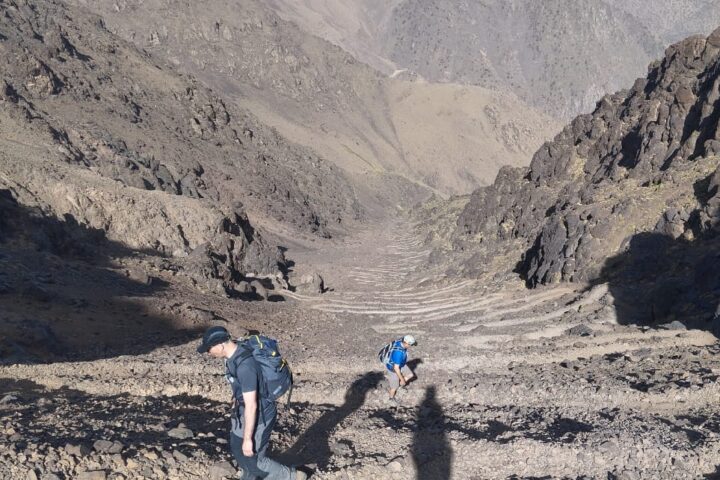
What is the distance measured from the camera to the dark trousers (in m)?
5.80

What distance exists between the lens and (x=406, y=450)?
8.17 metres

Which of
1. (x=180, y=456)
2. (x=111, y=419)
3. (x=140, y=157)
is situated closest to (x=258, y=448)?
(x=180, y=456)

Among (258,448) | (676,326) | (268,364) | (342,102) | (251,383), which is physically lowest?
(258,448)

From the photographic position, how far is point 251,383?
18.2 feet

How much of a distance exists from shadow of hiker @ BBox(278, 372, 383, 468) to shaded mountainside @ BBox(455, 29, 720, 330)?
28.6 ft

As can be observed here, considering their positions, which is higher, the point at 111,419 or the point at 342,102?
the point at 342,102

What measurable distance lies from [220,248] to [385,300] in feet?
28.1

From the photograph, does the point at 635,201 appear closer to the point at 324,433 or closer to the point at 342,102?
the point at 324,433

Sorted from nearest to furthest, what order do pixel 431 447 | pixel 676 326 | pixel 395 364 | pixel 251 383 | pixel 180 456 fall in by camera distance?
pixel 251 383 → pixel 180 456 → pixel 431 447 → pixel 395 364 → pixel 676 326

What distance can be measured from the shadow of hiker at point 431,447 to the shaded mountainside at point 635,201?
836 cm

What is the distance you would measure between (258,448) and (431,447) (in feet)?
10.6

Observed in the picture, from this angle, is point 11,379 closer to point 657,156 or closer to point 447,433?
point 447,433

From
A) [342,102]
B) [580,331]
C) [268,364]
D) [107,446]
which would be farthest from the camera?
[342,102]

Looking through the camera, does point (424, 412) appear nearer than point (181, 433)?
No
